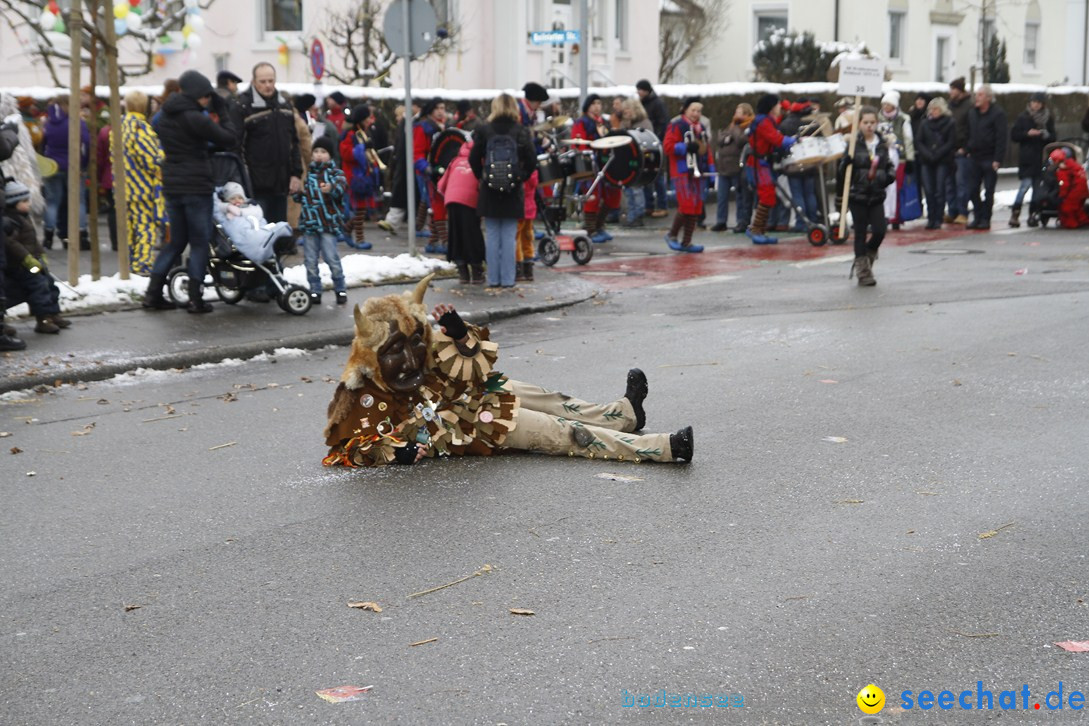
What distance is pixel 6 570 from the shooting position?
5.51 meters

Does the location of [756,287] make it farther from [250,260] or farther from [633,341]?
[250,260]

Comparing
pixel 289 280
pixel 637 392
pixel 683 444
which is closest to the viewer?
pixel 683 444

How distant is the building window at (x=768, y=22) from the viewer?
46344 millimetres

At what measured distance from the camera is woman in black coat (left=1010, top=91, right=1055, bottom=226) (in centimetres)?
2145

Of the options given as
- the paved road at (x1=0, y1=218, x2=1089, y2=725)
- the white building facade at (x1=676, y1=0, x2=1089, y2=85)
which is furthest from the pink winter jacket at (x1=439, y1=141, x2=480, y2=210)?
the white building facade at (x1=676, y1=0, x2=1089, y2=85)

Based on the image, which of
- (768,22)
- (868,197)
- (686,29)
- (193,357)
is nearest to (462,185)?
(868,197)

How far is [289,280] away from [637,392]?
278 inches

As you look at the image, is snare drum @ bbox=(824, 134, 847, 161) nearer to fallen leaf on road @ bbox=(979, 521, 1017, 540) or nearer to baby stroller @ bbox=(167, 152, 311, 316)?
baby stroller @ bbox=(167, 152, 311, 316)

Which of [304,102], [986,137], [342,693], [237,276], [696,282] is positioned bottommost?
[342,693]

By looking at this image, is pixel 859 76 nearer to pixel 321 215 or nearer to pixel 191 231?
pixel 321 215

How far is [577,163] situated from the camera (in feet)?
59.4

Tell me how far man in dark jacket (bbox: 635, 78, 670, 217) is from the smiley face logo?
683 inches

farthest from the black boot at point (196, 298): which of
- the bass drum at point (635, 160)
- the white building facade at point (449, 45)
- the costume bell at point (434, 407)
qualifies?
the white building facade at point (449, 45)

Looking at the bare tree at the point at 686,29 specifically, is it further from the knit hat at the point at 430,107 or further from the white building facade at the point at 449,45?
the knit hat at the point at 430,107
